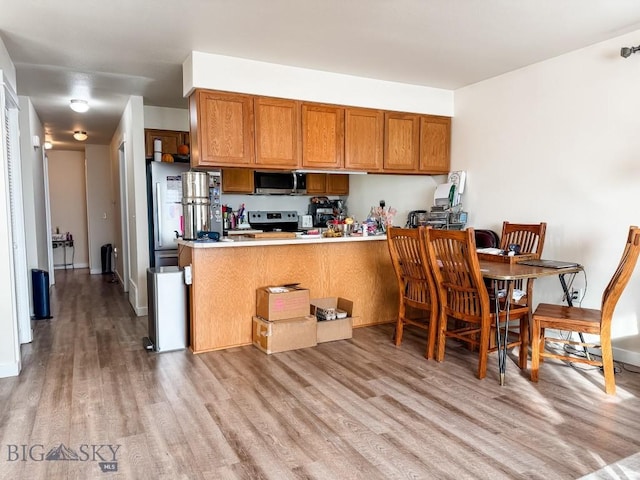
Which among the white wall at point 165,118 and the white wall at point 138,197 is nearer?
the white wall at point 138,197

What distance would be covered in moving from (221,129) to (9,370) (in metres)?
2.42

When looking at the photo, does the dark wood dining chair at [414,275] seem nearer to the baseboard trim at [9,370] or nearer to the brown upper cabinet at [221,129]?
the brown upper cabinet at [221,129]

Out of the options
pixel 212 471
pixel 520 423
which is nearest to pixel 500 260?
pixel 520 423

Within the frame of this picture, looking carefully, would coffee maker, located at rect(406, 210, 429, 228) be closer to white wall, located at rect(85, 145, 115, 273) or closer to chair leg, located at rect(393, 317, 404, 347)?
chair leg, located at rect(393, 317, 404, 347)

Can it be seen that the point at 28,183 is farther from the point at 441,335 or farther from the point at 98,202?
the point at 441,335

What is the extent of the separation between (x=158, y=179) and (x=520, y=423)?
14.0 feet

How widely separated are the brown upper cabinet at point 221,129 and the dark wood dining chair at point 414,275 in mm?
1495

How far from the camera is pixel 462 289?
3066 millimetres

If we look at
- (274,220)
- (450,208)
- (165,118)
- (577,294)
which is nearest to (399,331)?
(577,294)

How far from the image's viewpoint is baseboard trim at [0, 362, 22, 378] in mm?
3158

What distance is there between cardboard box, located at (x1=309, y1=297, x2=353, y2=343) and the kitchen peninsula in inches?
3.0

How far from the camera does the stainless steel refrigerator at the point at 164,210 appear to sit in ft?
16.5

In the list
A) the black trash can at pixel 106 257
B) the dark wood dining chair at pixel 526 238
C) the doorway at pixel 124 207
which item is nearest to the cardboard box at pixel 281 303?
the dark wood dining chair at pixel 526 238

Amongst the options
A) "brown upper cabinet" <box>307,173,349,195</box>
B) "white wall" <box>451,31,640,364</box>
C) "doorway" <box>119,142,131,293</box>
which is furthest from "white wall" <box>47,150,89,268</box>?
"white wall" <box>451,31,640,364</box>
